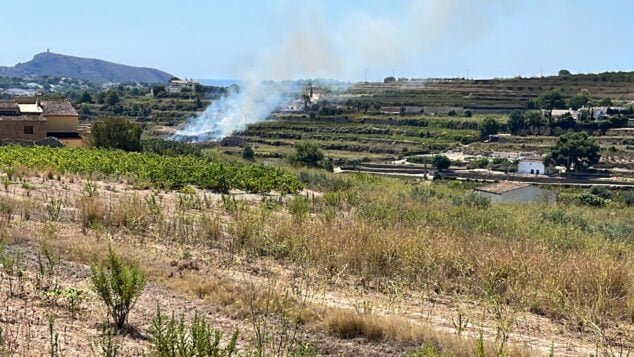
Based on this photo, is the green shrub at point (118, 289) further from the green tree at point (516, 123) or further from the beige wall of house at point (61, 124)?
the green tree at point (516, 123)

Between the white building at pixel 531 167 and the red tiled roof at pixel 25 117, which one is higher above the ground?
the red tiled roof at pixel 25 117

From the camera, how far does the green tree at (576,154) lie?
52406 millimetres

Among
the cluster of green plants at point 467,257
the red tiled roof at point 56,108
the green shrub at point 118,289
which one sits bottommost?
the cluster of green plants at point 467,257

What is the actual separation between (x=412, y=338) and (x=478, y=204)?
11918 mm

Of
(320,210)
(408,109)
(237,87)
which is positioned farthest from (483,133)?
(320,210)

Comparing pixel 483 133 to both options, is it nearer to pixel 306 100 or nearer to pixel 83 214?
pixel 306 100

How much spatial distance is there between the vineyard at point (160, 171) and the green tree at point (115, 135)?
24.7ft

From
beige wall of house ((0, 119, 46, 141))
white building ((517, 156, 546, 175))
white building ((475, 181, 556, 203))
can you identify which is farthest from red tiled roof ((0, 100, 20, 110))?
white building ((517, 156, 546, 175))

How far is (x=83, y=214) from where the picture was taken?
9562mm

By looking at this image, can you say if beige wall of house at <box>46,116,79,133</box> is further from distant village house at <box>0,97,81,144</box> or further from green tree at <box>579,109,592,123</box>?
green tree at <box>579,109,592,123</box>

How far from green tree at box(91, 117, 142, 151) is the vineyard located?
754 centimetres

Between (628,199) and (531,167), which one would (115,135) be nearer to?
(628,199)

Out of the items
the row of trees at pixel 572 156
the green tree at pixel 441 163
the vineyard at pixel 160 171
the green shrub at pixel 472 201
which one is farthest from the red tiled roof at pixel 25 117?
the row of trees at pixel 572 156

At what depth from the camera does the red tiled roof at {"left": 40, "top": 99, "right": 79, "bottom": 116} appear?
110ft
